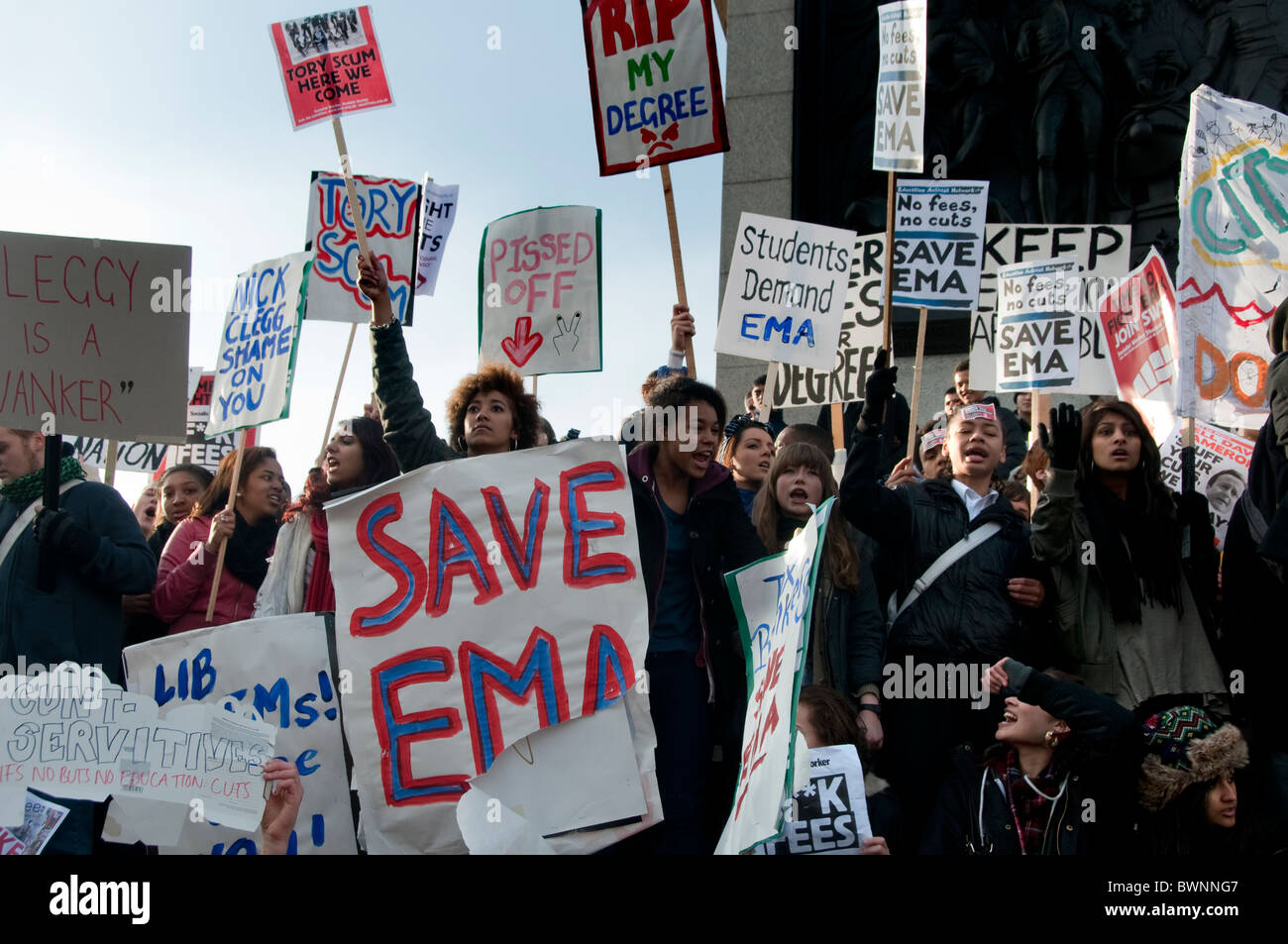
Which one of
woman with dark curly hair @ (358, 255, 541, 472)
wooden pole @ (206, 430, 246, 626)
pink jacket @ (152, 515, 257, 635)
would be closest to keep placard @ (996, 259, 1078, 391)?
woman with dark curly hair @ (358, 255, 541, 472)

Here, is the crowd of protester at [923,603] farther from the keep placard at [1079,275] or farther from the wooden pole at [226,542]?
the keep placard at [1079,275]

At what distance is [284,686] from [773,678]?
5.88 feet

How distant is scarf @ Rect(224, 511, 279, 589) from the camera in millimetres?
6082

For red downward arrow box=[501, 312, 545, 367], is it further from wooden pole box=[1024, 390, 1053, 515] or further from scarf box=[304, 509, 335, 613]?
wooden pole box=[1024, 390, 1053, 515]

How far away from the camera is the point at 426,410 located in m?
5.07

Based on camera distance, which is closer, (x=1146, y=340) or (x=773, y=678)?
(x=773, y=678)

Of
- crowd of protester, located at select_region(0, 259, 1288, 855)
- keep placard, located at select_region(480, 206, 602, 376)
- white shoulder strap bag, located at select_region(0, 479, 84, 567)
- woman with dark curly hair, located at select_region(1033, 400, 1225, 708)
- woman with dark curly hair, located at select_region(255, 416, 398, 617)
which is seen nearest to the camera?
crowd of protester, located at select_region(0, 259, 1288, 855)

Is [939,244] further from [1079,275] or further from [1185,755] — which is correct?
[1185,755]

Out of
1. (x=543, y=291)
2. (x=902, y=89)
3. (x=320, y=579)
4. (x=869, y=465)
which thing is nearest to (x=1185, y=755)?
(x=869, y=465)

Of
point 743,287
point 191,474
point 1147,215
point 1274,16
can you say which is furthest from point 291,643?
point 1274,16

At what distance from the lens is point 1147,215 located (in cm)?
1024

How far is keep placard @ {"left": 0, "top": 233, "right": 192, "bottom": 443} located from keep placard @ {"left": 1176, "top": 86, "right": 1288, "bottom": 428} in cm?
373
